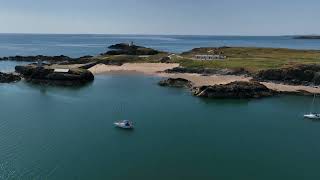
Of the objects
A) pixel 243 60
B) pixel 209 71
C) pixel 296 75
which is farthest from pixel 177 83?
pixel 243 60

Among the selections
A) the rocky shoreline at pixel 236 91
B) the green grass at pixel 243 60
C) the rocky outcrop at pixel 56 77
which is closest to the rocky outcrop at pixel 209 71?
the green grass at pixel 243 60

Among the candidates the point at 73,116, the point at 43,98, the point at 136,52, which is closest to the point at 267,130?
the point at 73,116

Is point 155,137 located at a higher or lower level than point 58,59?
lower

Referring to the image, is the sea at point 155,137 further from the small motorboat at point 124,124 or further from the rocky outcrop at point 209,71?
the rocky outcrop at point 209,71

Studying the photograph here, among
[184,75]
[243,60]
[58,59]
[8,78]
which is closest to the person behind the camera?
[8,78]

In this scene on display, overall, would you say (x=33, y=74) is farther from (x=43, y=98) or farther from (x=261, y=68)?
(x=261, y=68)

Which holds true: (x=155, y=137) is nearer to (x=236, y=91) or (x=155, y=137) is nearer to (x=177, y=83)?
(x=236, y=91)
